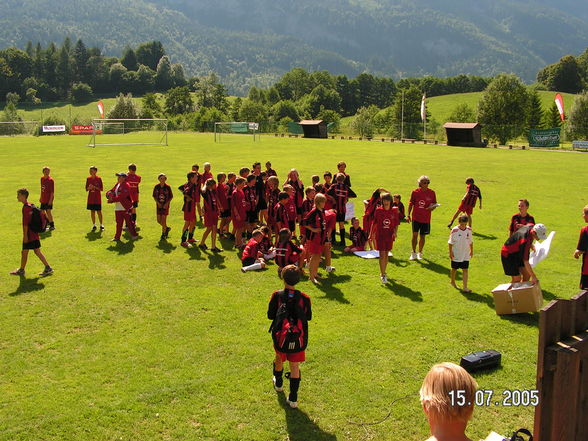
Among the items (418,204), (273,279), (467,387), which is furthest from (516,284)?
(467,387)

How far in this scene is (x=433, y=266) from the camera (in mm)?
12961

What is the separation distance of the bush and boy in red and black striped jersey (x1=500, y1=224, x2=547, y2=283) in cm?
16670

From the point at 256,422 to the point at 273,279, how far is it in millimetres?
5535

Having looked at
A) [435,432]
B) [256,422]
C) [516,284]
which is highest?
[435,432]

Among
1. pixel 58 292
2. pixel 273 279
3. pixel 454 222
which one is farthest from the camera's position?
pixel 454 222

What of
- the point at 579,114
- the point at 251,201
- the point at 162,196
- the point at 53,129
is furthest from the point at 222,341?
the point at 53,129

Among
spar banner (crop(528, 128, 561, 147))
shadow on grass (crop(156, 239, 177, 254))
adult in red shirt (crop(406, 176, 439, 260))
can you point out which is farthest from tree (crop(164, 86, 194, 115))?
adult in red shirt (crop(406, 176, 439, 260))

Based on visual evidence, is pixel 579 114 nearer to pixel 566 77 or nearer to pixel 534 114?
pixel 534 114

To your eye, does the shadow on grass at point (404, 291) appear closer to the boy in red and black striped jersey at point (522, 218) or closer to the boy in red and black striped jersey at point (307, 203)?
the boy in red and black striped jersey at point (307, 203)

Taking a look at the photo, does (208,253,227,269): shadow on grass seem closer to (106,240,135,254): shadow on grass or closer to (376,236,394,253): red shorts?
(106,240,135,254): shadow on grass

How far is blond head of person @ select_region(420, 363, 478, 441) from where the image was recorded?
10.2ft

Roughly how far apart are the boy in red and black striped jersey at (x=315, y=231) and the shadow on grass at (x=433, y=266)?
3.04 meters

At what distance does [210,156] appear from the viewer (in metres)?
40.6

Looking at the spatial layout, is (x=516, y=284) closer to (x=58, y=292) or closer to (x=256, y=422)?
(x=256, y=422)
